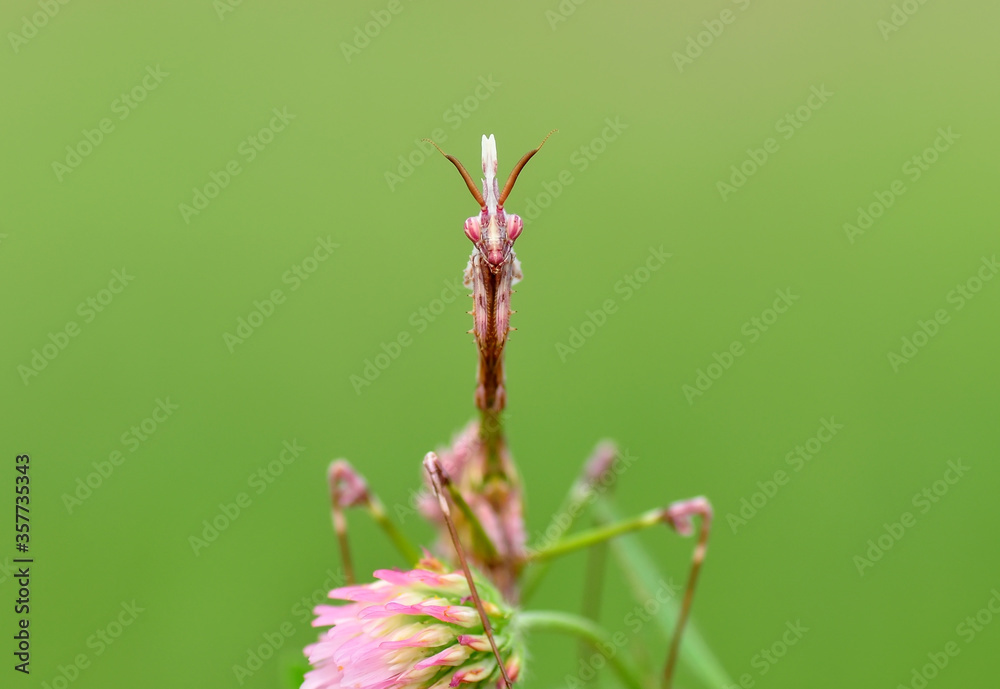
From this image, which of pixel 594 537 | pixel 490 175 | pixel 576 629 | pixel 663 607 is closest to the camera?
pixel 490 175

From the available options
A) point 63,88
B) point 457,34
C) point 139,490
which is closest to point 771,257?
point 457,34

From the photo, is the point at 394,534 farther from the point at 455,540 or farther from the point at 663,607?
the point at 663,607

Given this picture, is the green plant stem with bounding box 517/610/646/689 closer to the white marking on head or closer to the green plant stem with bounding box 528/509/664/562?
the green plant stem with bounding box 528/509/664/562

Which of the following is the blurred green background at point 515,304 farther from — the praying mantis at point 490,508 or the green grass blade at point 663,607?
the praying mantis at point 490,508

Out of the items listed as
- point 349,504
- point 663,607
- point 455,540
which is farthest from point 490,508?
point 455,540

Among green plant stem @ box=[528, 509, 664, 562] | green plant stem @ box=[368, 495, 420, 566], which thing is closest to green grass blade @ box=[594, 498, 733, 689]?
green plant stem @ box=[528, 509, 664, 562]

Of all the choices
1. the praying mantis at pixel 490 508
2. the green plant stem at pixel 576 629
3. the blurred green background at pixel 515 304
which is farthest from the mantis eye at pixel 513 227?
the blurred green background at pixel 515 304

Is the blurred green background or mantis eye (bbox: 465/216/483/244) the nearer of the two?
mantis eye (bbox: 465/216/483/244)

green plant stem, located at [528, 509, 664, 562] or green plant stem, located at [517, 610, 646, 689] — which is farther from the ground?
green plant stem, located at [528, 509, 664, 562]

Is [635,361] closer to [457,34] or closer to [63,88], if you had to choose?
[457,34]
